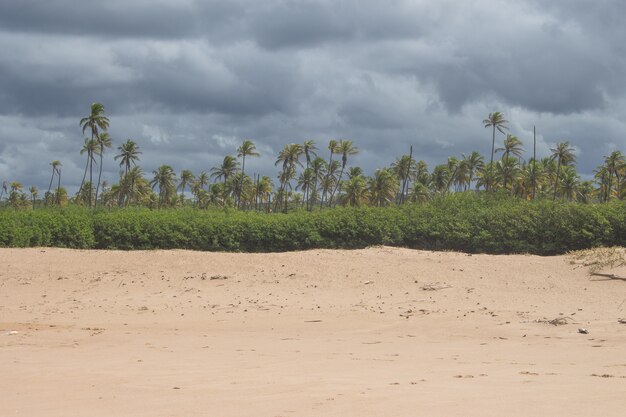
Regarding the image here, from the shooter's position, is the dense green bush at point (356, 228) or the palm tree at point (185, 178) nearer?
the dense green bush at point (356, 228)

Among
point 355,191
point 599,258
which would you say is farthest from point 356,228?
point 355,191

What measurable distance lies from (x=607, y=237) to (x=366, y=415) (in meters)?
23.5

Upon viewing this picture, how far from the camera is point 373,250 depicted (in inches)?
1105

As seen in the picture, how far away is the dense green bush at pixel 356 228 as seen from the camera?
2797 centimetres

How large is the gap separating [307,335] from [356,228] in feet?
48.1

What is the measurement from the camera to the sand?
7.51 metres

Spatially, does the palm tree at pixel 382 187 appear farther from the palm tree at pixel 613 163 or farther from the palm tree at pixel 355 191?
the palm tree at pixel 613 163

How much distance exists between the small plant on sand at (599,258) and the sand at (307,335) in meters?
0.48

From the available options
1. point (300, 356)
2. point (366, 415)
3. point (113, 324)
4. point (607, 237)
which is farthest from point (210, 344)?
point (607, 237)

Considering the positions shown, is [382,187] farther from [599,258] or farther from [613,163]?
[599,258]

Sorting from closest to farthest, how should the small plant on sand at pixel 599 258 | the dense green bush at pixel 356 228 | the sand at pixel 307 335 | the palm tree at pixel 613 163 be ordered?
the sand at pixel 307 335 < the small plant on sand at pixel 599 258 < the dense green bush at pixel 356 228 < the palm tree at pixel 613 163

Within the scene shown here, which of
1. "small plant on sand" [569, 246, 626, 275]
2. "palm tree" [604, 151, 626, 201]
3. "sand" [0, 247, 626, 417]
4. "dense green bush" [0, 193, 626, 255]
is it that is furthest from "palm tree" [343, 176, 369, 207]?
"small plant on sand" [569, 246, 626, 275]

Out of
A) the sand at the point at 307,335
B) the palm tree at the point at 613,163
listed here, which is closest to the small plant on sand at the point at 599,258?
the sand at the point at 307,335

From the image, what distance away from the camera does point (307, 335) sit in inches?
630
